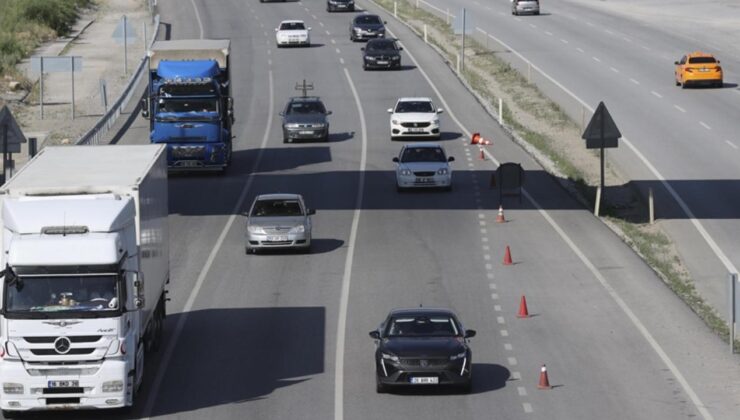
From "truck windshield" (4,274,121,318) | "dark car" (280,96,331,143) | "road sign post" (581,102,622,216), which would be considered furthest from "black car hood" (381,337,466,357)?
"dark car" (280,96,331,143)

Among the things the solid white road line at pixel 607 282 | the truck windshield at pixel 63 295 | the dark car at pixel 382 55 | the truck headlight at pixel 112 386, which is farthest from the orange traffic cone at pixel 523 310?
the dark car at pixel 382 55

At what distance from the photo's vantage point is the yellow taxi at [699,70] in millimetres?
77625

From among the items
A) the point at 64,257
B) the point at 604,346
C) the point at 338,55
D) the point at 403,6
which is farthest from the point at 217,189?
the point at 403,6

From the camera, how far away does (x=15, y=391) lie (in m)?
24.5

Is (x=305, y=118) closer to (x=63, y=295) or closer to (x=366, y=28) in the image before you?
(x=366, y=28)

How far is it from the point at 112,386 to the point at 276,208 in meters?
17.7

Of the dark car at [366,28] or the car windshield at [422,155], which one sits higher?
the car windshield at [422,155]

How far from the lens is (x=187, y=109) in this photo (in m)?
54.0

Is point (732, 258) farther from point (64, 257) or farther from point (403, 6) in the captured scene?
point (403, 6)

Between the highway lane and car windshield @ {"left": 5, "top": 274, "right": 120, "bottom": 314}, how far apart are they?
1905 centimetres

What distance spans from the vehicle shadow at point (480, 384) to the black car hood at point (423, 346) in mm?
727

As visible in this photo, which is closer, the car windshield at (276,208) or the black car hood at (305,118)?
the car windshield at (276,208)

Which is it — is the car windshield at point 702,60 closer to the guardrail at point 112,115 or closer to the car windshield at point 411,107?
the car windshield at point 411,107

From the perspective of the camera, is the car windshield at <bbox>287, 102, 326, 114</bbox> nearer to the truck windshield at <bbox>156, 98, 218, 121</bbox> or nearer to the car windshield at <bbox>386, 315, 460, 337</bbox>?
the truck windshield at <bbox>156, 98, 218, 121</bbox>
